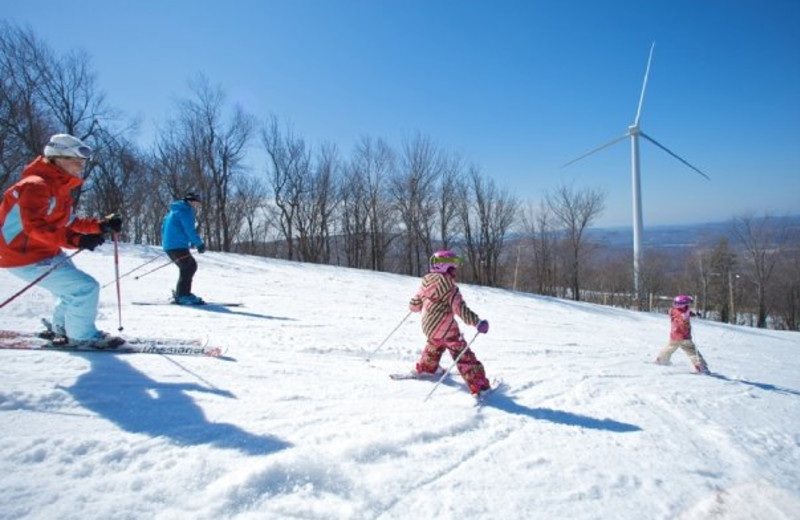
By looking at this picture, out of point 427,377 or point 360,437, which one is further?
point 427,377

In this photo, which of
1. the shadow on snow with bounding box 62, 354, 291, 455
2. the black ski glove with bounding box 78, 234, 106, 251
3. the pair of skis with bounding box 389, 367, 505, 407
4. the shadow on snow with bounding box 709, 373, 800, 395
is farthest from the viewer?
the shadow on snow with bounding box 709, 373, 800, 395

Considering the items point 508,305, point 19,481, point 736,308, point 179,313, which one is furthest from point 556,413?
point 736,308

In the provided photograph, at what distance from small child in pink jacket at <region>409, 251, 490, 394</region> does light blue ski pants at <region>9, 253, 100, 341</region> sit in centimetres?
344

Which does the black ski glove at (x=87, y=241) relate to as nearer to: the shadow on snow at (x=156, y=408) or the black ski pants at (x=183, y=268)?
the shadow on snow at (x=156, y=408)

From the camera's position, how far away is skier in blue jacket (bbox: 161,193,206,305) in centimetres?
783

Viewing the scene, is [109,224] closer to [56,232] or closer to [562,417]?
[56,232]

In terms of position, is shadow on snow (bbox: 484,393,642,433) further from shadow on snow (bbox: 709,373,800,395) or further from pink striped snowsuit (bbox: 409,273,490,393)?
shadow on snow (bbox: 709,373,800,395)

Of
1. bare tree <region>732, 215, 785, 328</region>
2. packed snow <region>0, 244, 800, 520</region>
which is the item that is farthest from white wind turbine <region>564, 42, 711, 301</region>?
packed snow <region>0, 244, 800, 520</region>

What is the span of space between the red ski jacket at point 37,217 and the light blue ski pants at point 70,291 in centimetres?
12

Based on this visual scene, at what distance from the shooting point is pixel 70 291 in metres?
3.97

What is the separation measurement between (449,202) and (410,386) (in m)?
34.6

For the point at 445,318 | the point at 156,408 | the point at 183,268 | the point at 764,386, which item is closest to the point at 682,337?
the point at 764,386

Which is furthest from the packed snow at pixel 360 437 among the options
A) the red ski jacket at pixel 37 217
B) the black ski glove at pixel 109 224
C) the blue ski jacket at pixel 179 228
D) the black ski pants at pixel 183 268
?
the blue ski jacket at pixel 179 228

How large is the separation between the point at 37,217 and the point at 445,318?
4.00 metres
